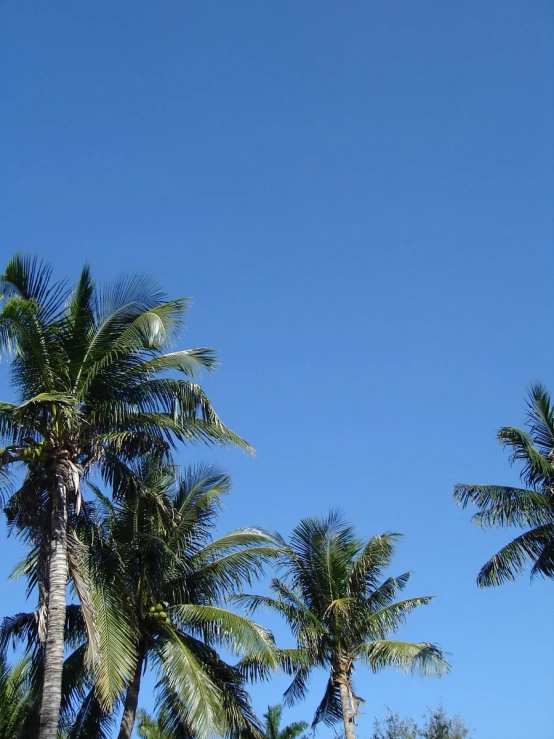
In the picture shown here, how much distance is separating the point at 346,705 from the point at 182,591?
4.79 metres

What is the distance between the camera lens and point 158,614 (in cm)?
1911

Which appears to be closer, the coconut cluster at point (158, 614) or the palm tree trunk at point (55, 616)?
the palm tree trunk at point (55, 616)

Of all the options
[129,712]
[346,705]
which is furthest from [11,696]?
[346,705]

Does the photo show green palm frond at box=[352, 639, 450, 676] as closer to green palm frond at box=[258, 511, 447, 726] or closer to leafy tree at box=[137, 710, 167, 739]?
green palm frond at box=[258, 511, 447, 726]

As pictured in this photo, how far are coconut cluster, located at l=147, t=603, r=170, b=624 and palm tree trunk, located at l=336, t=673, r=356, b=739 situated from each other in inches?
190

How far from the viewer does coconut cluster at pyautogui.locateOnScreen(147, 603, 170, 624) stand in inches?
752

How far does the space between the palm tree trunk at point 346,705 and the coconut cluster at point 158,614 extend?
15.8ft

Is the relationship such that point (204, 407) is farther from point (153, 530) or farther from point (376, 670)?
point (376, 670)

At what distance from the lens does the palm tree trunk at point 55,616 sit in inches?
527

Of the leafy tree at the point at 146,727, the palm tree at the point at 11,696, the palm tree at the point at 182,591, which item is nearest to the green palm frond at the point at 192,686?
the palm tree at the point at 182,591

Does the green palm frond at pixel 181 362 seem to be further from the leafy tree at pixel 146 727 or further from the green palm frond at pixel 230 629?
the leafy tree at pixel 146 727

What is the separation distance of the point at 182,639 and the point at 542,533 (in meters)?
8.45

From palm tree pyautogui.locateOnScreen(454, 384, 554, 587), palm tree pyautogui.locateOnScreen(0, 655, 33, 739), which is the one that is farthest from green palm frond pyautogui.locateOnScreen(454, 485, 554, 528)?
palm tree pyautogui.locateOnScreen(0, 655, 33, 739)

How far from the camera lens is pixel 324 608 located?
22250 mm
